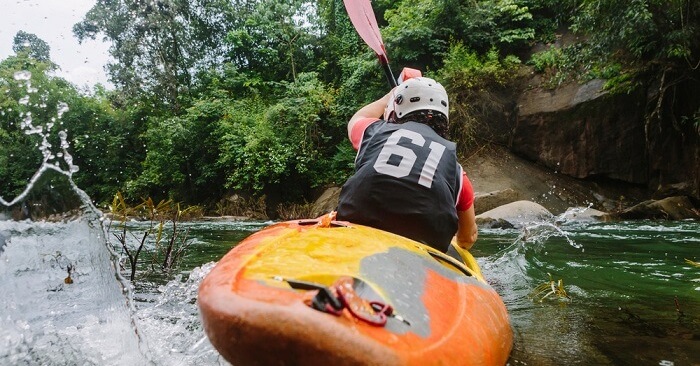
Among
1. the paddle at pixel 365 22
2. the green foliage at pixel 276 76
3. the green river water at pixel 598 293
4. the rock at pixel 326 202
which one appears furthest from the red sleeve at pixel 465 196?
the rock at pixel 326 202

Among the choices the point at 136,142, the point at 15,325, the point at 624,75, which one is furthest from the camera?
the point at 136,142

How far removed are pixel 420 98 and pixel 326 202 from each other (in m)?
9.64

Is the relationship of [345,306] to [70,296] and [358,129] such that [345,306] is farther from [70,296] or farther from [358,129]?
[70,296]

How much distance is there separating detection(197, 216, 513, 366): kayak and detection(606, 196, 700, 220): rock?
298 inches

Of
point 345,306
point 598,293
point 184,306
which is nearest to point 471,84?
point 598,293

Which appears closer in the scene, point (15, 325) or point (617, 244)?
point (15, 325)

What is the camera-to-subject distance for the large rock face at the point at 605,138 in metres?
9.02

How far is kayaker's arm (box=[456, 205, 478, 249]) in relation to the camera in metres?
2.24

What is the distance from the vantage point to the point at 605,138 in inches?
391

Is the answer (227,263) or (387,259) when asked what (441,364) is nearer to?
(387,259)

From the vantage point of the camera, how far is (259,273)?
1.08 meters

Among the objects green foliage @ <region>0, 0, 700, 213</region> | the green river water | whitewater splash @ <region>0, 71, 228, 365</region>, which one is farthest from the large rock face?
whitewater splash @ <region>0, 71, 228, 365</region>

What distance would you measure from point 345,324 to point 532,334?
1.46m

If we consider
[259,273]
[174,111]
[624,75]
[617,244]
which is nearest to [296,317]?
[259,273]
